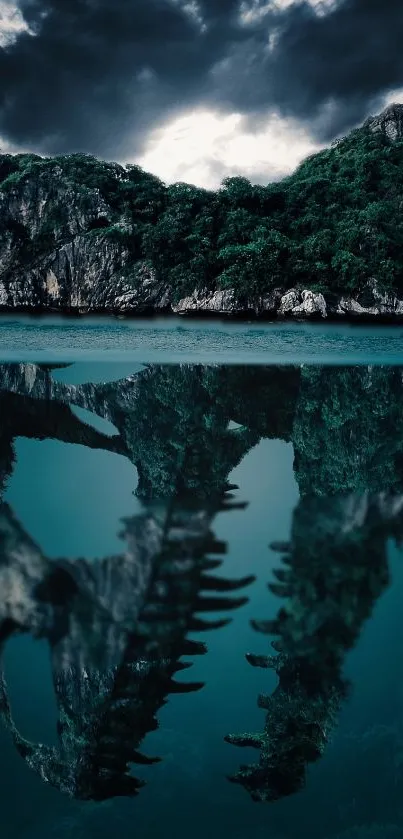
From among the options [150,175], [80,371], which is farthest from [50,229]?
[80,371]

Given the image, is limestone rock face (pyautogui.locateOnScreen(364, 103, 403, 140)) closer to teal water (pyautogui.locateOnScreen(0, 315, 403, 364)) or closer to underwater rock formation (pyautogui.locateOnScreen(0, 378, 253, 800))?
teal water (pyautogui.locateOnScreen(0, 315, 403, 364))

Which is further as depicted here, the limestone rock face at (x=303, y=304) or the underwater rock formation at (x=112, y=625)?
the limestone rock face at (x=303, y=304)

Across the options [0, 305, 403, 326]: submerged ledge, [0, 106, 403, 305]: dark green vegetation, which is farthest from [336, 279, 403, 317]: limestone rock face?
[0, 106, 403, 305]: dark green vegetation

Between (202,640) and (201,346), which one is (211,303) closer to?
(201,346)

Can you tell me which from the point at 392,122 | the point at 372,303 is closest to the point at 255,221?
the point at 372,303

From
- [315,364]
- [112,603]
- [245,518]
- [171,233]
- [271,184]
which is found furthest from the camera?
[271,184]

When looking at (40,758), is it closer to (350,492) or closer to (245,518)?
(245,518)


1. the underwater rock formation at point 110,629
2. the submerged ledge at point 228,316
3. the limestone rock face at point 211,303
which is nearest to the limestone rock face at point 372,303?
the submerged ledge at point 228,316

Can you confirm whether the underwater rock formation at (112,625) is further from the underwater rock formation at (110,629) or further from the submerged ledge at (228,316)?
Answer: the submerged ledge at (228,316)
